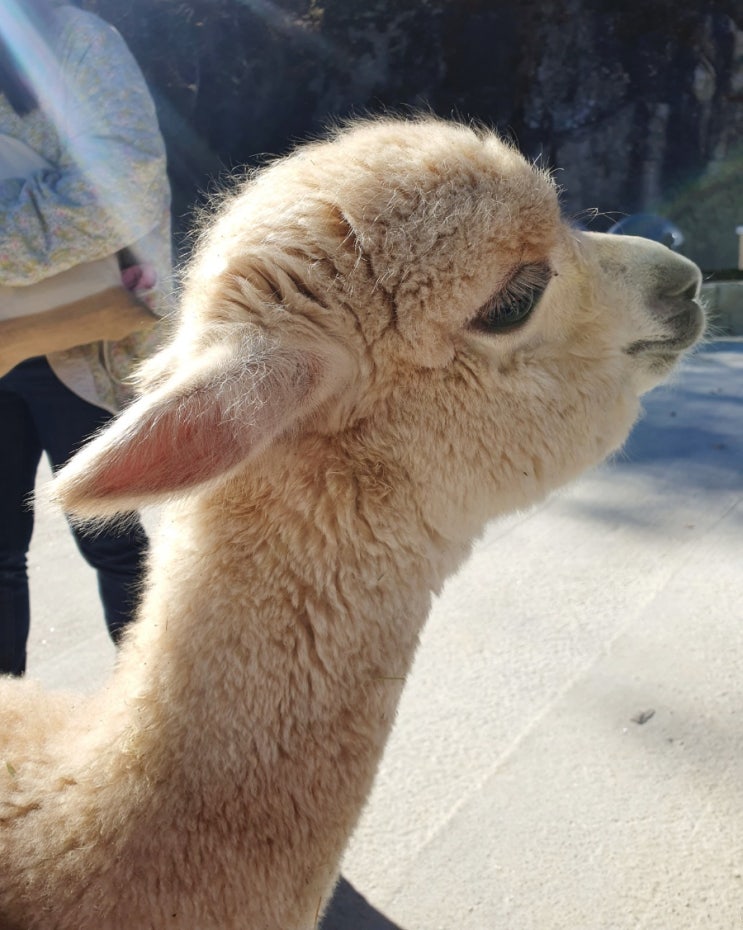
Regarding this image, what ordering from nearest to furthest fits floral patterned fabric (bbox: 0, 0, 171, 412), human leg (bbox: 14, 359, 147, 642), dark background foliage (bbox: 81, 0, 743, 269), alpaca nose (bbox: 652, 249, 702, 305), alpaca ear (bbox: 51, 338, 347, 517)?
alpaca ear (bbox: 51, 338, 347, 517) → alpaca nose (bbox: 652, 249, 702, 305) → floral patterned fabric (bbox: 0, 0, 171, 412) → human leg (bbox: 14, 359, 147, 642) → dark background foliage (bbox: 81, 0, 743, 269)

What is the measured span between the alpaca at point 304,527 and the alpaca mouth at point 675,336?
26 centimetres

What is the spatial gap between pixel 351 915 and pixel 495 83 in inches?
464

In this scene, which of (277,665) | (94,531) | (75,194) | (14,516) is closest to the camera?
(277,665)

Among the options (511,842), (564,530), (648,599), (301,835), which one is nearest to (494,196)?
(301,835)

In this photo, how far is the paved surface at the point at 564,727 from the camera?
7.95ft

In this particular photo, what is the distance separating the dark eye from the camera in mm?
1789

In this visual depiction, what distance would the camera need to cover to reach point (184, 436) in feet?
4.36

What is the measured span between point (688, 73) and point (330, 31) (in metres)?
4.79

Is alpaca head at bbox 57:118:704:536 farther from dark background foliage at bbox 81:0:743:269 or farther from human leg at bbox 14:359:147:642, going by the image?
dark background foliage at bbox 81:0:743:269

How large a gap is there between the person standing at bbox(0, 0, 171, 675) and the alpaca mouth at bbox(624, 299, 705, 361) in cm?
131

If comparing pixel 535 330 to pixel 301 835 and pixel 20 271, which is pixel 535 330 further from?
pixel 20 271

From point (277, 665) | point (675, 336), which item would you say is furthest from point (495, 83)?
point (277, 665)

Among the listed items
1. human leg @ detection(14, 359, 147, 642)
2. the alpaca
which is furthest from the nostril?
human leg @ detection(14, 359, 147, 642)

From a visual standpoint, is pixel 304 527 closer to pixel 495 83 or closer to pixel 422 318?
pixel 422 318
